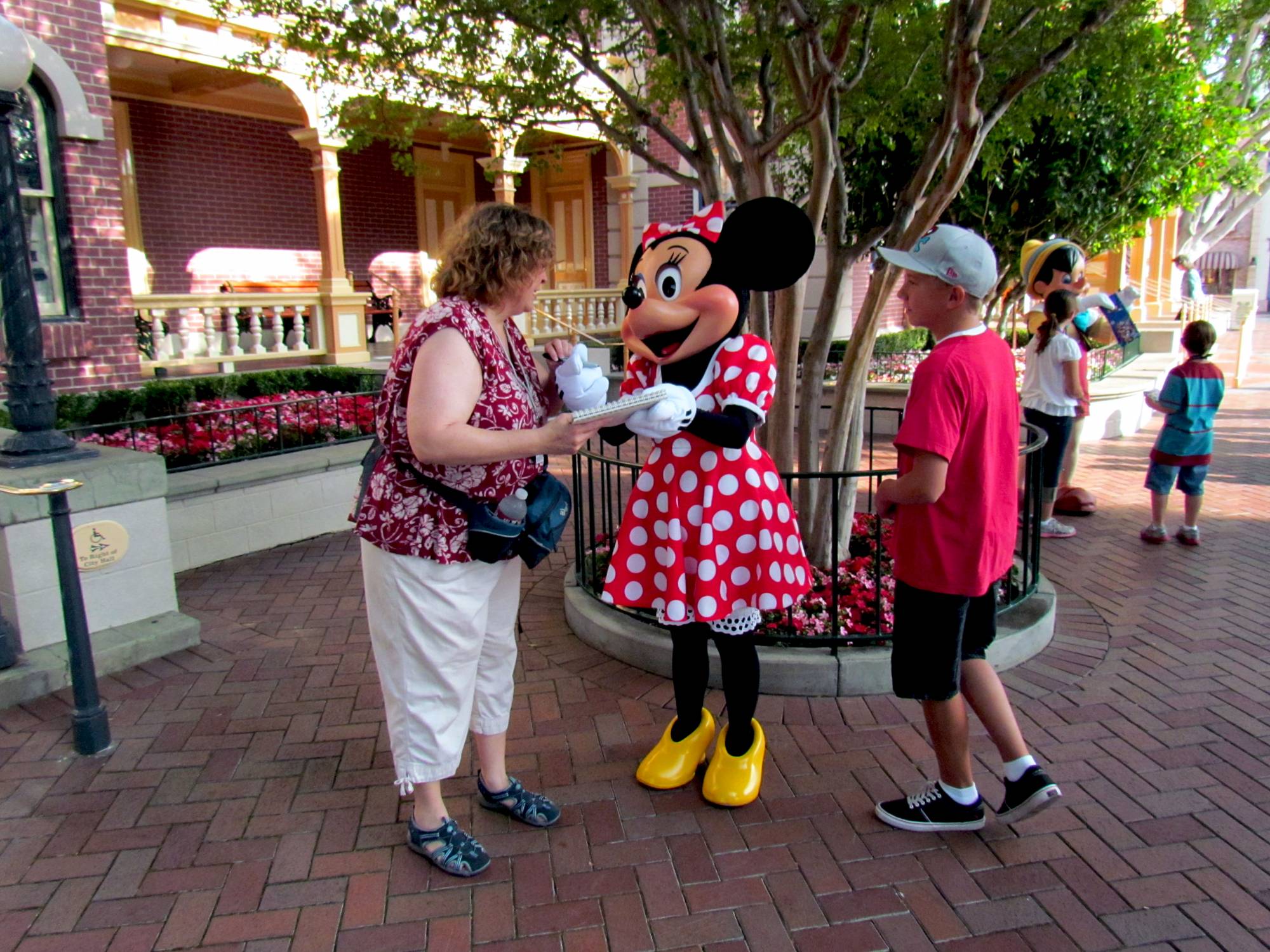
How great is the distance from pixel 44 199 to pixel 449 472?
656 centimetres

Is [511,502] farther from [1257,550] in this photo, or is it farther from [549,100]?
[1257,550]

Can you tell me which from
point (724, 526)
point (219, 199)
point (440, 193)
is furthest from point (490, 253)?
point (440, 193)

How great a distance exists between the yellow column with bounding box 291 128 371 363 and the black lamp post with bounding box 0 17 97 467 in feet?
24.3

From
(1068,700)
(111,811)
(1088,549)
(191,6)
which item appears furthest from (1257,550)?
(191,6)

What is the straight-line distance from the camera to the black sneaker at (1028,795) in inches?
106

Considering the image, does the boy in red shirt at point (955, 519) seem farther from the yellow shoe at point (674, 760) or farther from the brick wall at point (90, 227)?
the brick wall at point (90, 227)

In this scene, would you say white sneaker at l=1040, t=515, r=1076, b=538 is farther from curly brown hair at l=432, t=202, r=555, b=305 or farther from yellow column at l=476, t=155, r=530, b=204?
yellow column at l=476, t=155, r=530, b=204

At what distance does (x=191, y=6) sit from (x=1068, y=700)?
963 centimetres

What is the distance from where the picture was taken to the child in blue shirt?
540 cm

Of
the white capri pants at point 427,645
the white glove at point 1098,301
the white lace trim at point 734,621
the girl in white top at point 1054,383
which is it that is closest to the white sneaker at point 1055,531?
the girl in white top at point 1054,383

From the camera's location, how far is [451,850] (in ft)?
8.73

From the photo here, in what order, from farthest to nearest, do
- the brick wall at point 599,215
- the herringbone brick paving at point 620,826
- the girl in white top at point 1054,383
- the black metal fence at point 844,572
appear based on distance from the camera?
the brick wall at point 599,215 → the girl in white top at point 1054,383 → the black metal fence at point 844,572 → the herringbone brick paving at point 620,826

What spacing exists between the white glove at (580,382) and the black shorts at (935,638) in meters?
1.05

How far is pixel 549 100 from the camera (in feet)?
15.5
